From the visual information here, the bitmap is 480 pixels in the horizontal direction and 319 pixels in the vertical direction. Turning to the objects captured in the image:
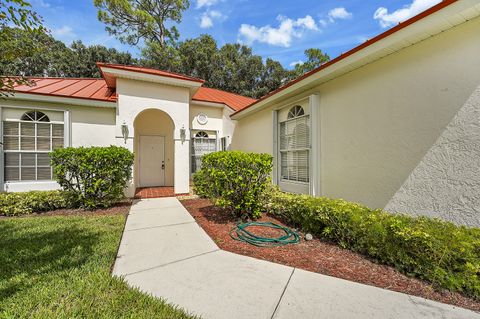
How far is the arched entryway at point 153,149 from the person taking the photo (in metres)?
10.2

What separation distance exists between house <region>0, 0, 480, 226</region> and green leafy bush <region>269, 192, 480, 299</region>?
0.85 m

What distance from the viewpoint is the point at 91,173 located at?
20.5ft

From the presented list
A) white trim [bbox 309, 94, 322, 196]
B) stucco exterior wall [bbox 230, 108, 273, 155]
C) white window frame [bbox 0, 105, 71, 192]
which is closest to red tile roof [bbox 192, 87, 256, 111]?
stucco exterior wall [bbox 230, 108, 273, 155]

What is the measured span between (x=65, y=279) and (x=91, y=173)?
14.3 ft

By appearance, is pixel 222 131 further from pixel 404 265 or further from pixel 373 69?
pixel 404 265

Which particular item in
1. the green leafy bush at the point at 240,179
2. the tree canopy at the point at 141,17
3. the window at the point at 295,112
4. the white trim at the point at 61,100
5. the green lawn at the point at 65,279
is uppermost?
the tree canopy at the point at 141,17

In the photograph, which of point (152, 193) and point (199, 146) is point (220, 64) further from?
point (152, 193)

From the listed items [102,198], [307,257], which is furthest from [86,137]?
[307,257]

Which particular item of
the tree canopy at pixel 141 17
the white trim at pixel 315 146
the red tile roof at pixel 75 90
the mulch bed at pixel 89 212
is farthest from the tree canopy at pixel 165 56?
the white trim at pixel 315 146

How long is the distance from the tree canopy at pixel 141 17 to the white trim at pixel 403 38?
21026 mm

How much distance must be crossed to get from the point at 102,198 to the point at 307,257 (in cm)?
627

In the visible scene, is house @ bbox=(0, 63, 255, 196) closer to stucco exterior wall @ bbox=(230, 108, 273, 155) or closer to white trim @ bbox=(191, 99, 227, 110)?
white trim @ bbox=(191, 99, 227, 110)

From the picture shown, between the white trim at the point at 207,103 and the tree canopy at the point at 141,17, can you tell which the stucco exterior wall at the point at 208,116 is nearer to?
the white trim at the point at 207,103

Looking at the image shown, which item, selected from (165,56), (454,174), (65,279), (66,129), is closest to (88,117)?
(66,129)
